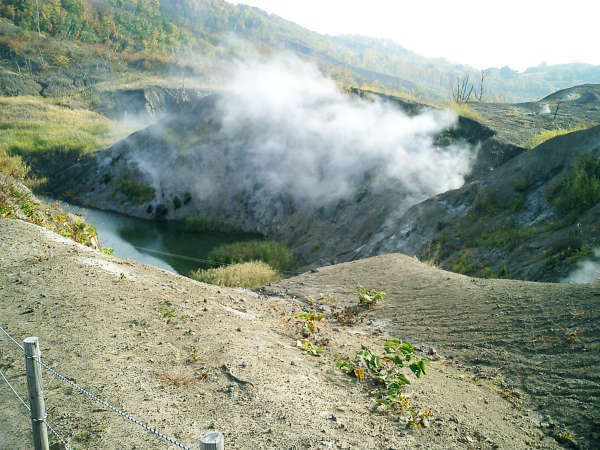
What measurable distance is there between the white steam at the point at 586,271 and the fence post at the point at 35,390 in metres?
11.3

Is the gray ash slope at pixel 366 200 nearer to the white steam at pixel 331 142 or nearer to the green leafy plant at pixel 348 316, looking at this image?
the white steam at pixel 331 142

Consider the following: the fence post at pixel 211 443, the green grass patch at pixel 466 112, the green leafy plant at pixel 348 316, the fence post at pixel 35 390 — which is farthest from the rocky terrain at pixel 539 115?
the fence post at pixel 35 390

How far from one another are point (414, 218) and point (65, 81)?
250 feet

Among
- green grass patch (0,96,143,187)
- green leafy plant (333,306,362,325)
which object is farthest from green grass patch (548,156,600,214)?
green grass patch (0,96,143,187)

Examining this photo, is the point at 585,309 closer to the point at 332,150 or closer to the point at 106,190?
the point at 332,150

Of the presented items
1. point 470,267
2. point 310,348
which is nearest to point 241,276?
point 470,267

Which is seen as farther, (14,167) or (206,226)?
(206,226)

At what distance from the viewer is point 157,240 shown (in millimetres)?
33031

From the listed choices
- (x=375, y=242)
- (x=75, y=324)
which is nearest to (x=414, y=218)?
(x=375, y=242)

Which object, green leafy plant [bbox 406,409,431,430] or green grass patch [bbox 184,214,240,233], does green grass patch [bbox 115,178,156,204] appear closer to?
green grass patch [bbox 184,214,240,233]

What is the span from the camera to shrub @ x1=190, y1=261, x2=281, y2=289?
18.1 m

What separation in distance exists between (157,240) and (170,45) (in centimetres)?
9151

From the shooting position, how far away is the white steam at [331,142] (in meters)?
25.6

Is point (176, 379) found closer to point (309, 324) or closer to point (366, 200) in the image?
point (309, 324)
